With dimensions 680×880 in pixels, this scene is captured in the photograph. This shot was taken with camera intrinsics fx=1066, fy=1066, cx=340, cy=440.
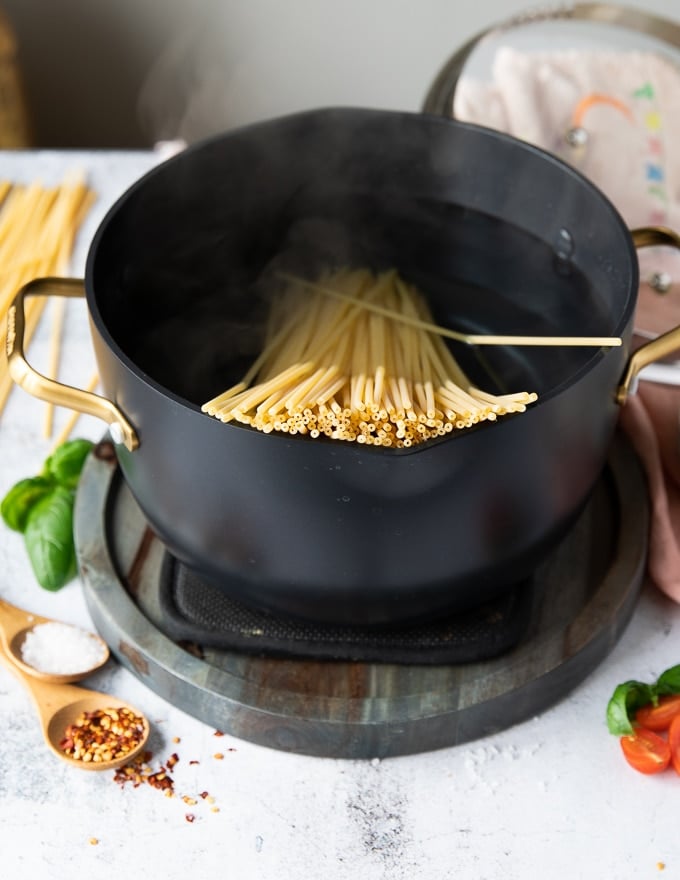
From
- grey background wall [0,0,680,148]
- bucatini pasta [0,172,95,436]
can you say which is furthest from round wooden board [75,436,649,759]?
grey background wall [0,0,680,148]

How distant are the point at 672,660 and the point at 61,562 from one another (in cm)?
71

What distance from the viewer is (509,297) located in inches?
56.6

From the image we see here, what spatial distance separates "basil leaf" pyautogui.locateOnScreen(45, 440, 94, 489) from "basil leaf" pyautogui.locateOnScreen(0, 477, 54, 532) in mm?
23

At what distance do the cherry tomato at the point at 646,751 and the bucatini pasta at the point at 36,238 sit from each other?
868 millimetres

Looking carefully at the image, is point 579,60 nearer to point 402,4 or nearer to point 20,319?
point 402,4

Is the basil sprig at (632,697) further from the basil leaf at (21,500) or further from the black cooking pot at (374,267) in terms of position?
the basil leaf at (21,500)

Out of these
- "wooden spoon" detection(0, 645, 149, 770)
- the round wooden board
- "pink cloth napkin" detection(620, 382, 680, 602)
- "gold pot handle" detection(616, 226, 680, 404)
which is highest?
"gold pot handle" detection(616, 226, 680, 404)

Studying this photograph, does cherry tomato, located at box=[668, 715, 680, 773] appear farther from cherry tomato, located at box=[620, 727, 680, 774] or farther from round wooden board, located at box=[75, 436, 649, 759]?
round wooden board, located at box=[75, 436, 649, 759]

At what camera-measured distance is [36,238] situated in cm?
173

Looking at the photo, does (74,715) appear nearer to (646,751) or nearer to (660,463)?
(646,751)

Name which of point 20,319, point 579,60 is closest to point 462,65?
point 579,60

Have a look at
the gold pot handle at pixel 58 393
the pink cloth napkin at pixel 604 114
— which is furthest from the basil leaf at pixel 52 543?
the pink cloth napkin at pixel 604 114

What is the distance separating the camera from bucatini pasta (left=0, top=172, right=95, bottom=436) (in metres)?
1.59

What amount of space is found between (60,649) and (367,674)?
1.13 ft
